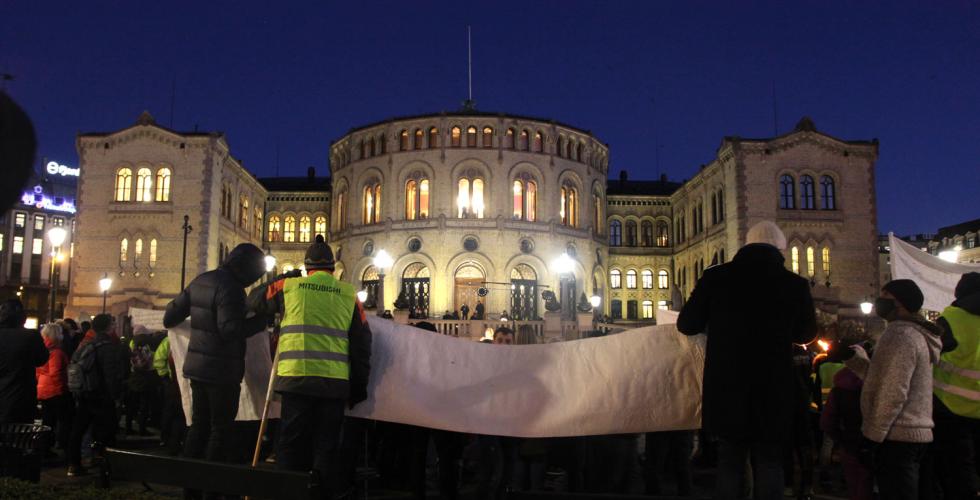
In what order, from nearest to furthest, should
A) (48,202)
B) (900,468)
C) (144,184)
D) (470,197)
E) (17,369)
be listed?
(900,468)
(17,369)
(144,184)
(470,197)
(48,202)

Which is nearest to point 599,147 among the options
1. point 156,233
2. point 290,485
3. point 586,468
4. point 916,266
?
point 156,233

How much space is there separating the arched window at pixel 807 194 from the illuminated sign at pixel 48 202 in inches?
2895

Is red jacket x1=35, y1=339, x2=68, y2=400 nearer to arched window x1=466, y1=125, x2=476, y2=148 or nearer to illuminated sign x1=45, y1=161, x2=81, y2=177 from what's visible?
arched window x1=466, y1=125, x2=476, y2=148

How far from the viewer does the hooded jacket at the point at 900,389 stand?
568cm

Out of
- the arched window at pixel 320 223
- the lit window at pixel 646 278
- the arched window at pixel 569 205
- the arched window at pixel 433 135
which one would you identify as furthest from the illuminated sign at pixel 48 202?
the lit window at pixel 646 278

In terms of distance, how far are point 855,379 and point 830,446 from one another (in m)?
3.71

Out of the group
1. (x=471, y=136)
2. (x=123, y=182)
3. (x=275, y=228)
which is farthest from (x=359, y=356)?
(x=275, y=228)

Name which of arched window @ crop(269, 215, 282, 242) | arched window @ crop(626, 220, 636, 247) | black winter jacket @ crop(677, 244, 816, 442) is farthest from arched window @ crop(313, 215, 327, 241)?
black winter jacket @ crop(677, 244, 816, 442)

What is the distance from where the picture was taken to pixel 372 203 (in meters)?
49.2

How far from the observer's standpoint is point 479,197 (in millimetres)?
47000

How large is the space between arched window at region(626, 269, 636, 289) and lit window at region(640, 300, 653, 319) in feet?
5.10

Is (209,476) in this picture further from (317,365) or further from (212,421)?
(212,421)

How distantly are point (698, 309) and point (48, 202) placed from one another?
3549 inches

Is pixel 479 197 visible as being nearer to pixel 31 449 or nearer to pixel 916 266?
pixel 916 266
